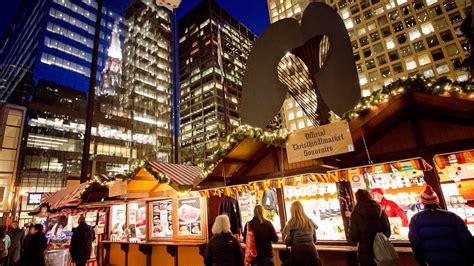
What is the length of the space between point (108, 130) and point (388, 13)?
58.2m

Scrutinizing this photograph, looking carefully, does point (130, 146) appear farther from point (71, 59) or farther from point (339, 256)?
point (339, 256)

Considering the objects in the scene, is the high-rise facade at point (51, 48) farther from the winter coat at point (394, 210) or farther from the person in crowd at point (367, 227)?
the person in crowd at point (367, 227)

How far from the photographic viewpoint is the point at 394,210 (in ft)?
19.4

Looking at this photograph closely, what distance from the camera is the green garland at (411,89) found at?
400 centimetres

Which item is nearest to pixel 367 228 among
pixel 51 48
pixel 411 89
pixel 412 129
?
pixel 411 89

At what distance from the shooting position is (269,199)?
280 inches

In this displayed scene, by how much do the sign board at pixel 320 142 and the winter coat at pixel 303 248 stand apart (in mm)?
1406

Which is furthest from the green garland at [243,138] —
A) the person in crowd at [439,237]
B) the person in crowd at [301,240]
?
the person in crowd at [439,237]

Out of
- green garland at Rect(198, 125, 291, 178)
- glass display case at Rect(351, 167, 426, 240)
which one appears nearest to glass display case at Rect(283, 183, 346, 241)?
glass display case at Rect(351, 167, 426, 240)

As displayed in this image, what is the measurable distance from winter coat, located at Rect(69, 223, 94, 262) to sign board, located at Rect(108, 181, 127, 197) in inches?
51.2

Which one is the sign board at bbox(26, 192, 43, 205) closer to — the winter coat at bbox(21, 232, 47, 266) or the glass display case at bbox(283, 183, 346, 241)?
the winter coat at bbox(21, 232, 47, 266)

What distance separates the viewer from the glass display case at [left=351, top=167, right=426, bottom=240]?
5.71 m

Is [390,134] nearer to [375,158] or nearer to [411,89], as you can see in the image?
[375,158]

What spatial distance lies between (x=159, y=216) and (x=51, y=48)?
59.1 meters
